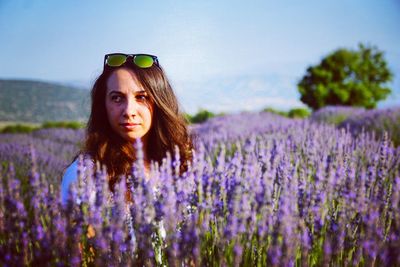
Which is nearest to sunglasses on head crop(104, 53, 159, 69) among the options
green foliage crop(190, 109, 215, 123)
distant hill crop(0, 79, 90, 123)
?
distant hill crop(0, 79, 90, 123)

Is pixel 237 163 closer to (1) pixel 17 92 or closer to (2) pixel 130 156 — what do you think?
(2) pixel 130 156

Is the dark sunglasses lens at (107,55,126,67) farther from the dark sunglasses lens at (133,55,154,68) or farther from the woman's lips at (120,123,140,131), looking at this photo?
the woman's lips at (120,123,140,131)

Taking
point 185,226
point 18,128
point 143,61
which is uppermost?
point 143,61

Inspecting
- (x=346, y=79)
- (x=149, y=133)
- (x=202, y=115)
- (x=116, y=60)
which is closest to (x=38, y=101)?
(x=149, y=133)

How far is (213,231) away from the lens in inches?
69.6

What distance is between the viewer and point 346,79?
66.3ft

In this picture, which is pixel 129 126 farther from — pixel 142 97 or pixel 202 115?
pixel 202 115

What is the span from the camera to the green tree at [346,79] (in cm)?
1919

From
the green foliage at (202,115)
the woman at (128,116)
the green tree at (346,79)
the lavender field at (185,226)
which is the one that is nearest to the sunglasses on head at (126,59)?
the woman at (128,116)

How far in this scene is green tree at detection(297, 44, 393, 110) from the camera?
19.2 metres

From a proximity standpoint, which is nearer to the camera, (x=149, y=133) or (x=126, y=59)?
(x=126, y=59)

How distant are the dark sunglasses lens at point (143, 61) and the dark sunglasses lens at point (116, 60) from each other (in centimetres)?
7

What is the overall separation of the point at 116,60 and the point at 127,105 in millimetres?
318

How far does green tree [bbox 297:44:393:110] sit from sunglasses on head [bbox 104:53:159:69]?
59.0ft
